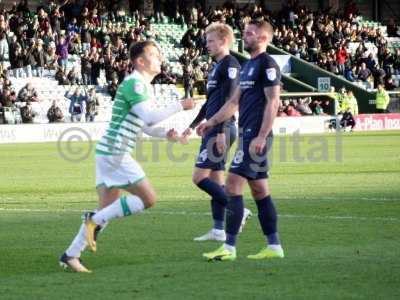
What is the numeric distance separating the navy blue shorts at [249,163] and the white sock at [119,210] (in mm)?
1141

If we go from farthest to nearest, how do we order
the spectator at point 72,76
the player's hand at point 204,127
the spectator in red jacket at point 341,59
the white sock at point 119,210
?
the spectator in red jacket at point 341,59
the spectator at point 72,76
the player's hand at point 204,127
the white sock at point 119,210

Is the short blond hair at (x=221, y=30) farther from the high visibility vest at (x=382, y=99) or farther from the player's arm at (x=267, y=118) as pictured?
the high visibility vest at (x=382, y=99)

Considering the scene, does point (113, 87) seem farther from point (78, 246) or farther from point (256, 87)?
point (78, 246)

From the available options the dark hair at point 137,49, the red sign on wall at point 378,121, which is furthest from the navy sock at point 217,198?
the red sign on wall at point 378,121

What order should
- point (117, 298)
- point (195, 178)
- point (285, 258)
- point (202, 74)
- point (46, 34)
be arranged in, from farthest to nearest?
point (202, 74)
point (46, 34)
point (195, 178)
point (285, 258)
point (117, 298)

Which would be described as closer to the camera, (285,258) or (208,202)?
(285,258)

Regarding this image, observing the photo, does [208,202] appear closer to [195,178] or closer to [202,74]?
[195,178]

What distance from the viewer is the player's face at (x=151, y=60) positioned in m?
10.2

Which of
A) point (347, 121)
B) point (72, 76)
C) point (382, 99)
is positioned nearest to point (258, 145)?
point (72, 76)

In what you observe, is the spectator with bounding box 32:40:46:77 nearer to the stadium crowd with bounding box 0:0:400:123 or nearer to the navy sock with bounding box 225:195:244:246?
the stadium crowd with bounding box 0:0:400:123

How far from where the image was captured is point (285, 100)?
52125 mm

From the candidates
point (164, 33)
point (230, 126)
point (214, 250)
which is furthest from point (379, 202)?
point (164, 33)

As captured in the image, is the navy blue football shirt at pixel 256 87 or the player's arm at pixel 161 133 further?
the navy blue football shirt at pixel 256 87

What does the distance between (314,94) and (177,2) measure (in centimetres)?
988
